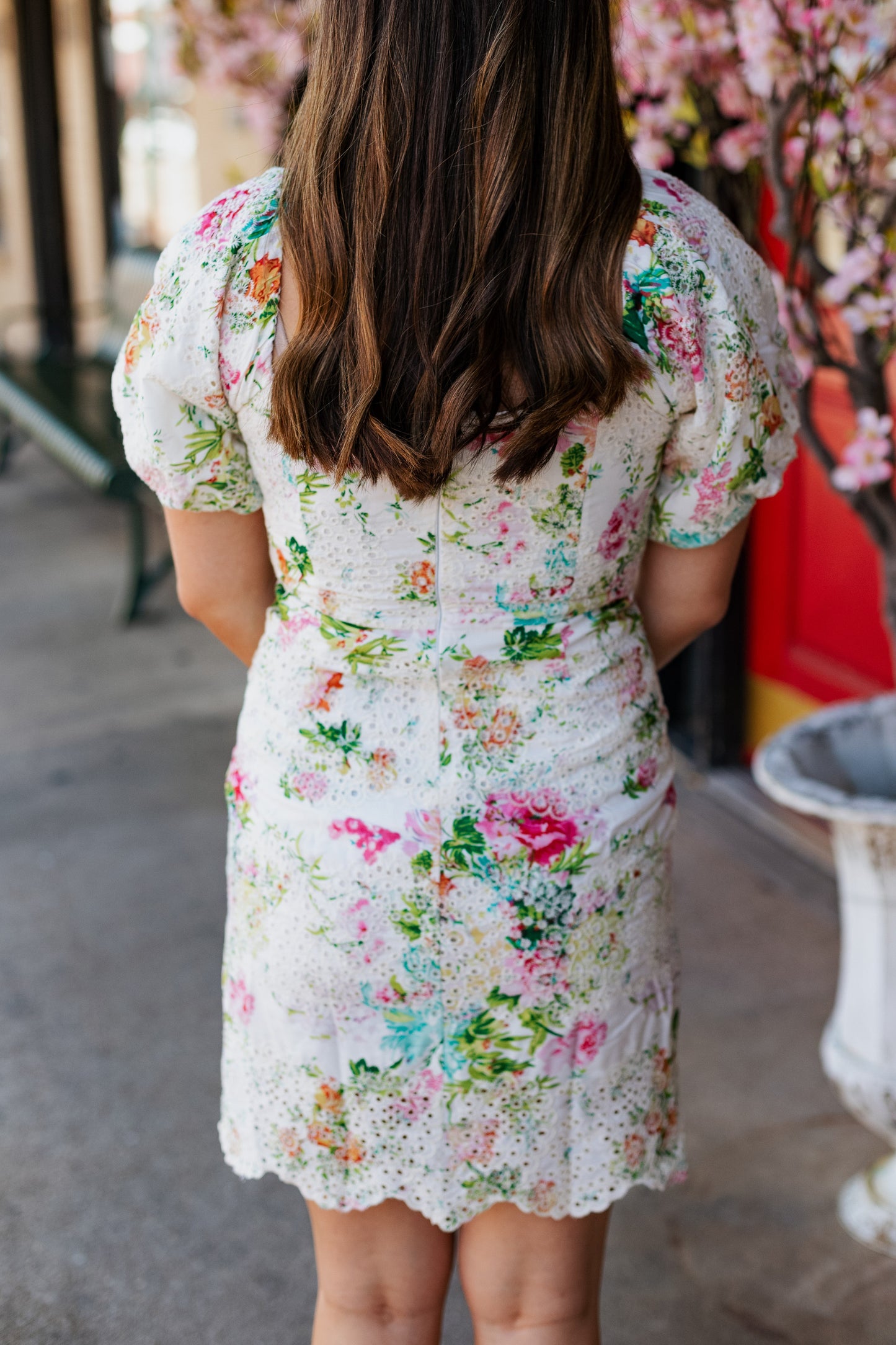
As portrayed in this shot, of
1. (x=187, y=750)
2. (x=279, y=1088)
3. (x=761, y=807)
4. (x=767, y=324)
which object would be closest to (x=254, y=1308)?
(x=279, y=1088)

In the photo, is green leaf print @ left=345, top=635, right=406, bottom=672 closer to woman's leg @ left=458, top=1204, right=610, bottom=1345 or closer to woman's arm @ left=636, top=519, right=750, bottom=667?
woman's arm @ left=636, top=519, right=750, bottom=667

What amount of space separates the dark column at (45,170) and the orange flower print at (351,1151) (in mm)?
7783

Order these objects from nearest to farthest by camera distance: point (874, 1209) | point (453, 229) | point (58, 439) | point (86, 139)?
1. point (453, 229)
2. point (874, 1209)
3. point (58, 439)
4. point (86, 139)

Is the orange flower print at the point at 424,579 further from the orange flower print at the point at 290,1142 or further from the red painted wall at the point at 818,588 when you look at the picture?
the red painted wall at the point at 818,588

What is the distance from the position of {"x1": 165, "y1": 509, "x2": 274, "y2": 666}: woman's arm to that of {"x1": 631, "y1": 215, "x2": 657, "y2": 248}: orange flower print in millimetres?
465

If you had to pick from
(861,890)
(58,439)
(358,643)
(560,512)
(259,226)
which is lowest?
(58,439)

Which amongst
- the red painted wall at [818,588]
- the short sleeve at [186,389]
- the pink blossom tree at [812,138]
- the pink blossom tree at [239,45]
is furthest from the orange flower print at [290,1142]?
the pink blossom tree at [239,45]

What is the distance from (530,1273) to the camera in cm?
146

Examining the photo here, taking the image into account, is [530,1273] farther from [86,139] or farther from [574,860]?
[86,139]

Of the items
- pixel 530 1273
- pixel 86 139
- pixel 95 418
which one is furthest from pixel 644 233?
pixel 86 139

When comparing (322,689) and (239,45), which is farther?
(239,45)

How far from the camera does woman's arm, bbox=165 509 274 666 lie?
1403 millimetres

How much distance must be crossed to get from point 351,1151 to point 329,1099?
0.06m

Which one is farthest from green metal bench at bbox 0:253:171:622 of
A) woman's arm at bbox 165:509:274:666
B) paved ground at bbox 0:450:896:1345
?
woman's arm at bbox 165:509:274:666
